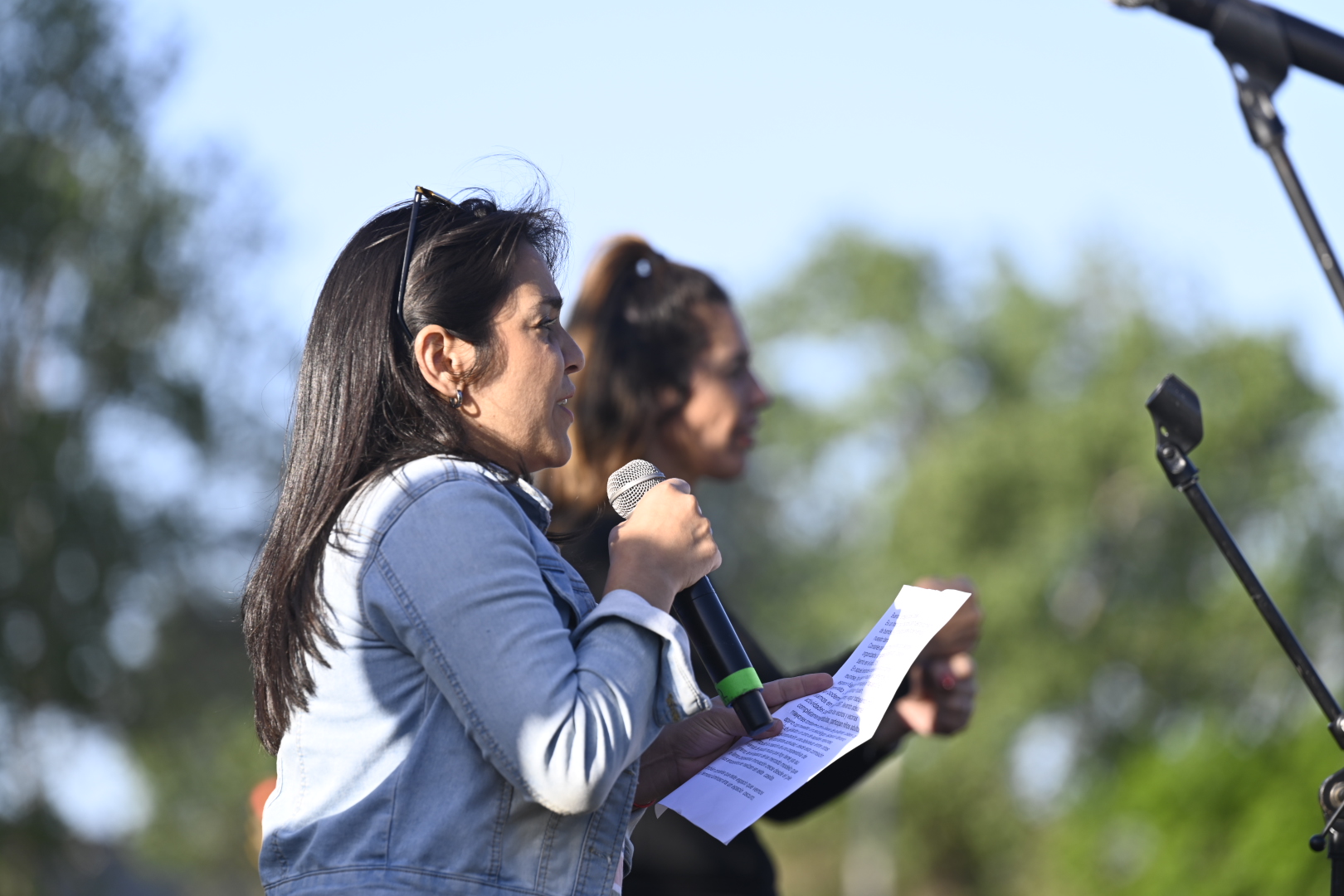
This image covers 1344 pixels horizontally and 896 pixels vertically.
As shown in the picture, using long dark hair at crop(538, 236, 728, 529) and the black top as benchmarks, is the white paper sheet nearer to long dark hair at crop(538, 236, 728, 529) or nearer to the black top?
the black top

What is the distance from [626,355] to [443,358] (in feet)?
4.90

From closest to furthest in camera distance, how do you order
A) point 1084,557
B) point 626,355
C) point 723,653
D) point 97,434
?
point 723,653
point 626,355
point 97,434
point 1084,557

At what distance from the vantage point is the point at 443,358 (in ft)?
6.40

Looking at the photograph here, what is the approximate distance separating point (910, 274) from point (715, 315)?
30048 millimetres

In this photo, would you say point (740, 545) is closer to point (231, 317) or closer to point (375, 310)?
point (231, 317)

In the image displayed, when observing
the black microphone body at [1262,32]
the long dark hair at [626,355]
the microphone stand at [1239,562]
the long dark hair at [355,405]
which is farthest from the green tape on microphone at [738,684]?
the long dark hair at [626,355]

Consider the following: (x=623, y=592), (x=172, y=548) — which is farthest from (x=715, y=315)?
(x=172, y=548)

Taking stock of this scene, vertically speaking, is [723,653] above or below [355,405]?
below

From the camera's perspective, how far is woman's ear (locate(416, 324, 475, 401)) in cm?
193

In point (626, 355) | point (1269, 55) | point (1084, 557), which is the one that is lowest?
point (1084, 557)

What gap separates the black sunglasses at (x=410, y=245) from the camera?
6.42ft

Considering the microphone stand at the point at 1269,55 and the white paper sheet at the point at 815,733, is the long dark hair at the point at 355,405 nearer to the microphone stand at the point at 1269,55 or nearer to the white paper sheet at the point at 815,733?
the white paper sheet at the point at 815,733

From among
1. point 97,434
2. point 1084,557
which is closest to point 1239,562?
point 97,434

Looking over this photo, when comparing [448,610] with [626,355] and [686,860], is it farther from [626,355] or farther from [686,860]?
[626,355]
